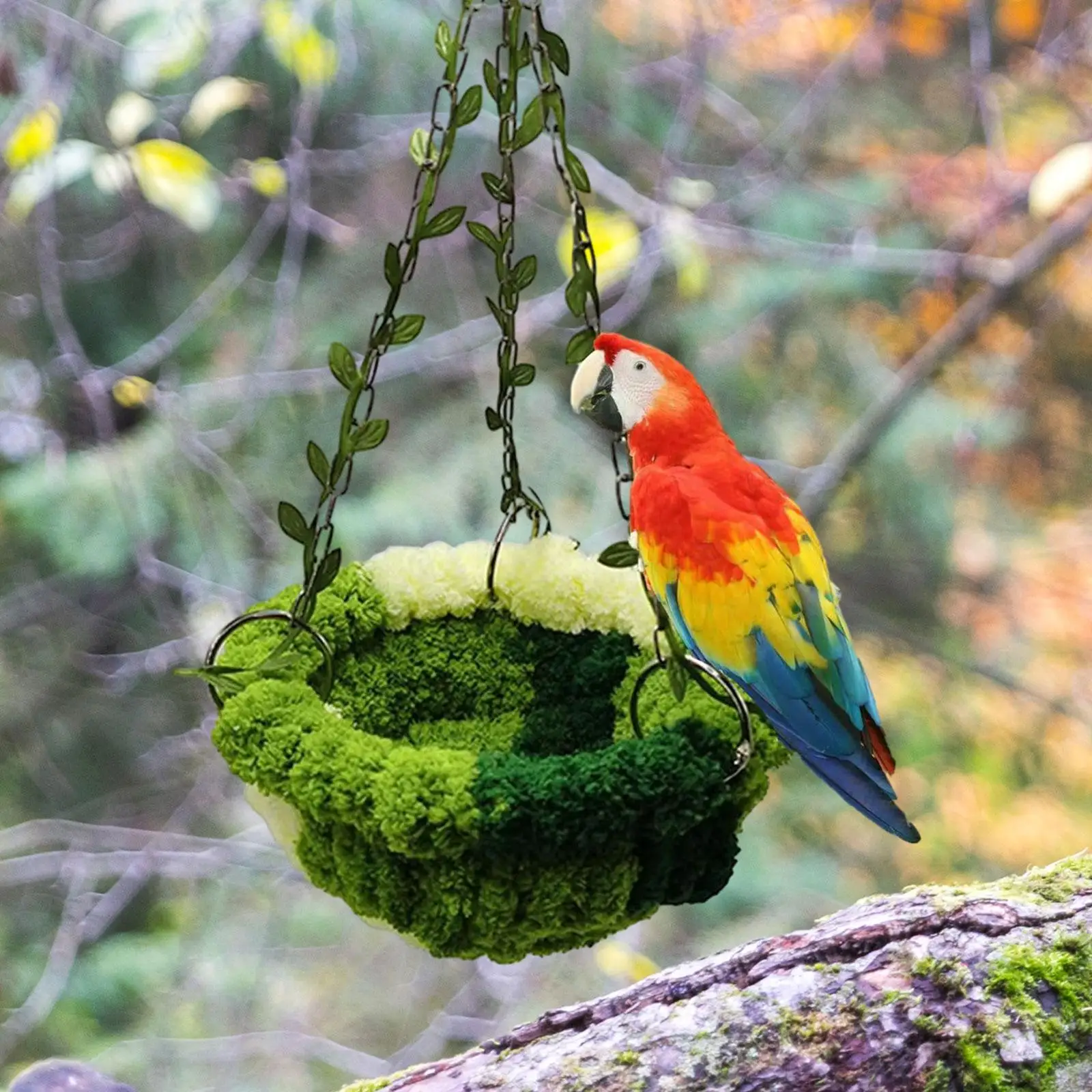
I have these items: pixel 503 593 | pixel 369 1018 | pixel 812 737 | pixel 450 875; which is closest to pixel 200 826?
pixel 369 1018

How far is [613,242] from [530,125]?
660mm

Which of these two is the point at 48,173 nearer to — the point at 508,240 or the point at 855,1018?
the point at 508,240

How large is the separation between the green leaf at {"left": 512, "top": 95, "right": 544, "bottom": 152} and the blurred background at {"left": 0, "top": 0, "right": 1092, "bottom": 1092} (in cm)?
69

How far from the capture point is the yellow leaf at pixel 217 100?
1.34m

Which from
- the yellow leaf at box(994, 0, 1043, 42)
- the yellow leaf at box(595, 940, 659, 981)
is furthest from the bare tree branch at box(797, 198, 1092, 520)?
→ the yellow leaf at box(595, 940, 659, 981)

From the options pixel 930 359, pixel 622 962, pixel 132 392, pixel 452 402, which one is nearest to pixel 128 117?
pixel 132 392

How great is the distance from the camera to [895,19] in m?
1.35

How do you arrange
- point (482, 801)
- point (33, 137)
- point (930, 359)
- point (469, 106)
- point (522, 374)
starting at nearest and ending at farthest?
point (482, 801), point (469, 106), point (522, 374), point (33, 137), point (930, 359)

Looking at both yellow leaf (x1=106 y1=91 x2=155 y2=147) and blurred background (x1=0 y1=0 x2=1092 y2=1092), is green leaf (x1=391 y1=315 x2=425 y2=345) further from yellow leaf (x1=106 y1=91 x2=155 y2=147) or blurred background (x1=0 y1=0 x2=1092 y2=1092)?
yellow leaf (x1=106 y1=91 x2=155 y2=147)

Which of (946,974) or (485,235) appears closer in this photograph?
(946,974)

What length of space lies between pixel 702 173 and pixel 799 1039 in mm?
1087

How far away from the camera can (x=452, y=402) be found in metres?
1.43

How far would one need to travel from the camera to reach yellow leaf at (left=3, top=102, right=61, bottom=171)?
1.29m

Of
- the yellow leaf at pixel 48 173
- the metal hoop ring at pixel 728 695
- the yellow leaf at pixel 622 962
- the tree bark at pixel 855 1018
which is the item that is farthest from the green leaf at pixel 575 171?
the yellow leaf at pixel 622 962
